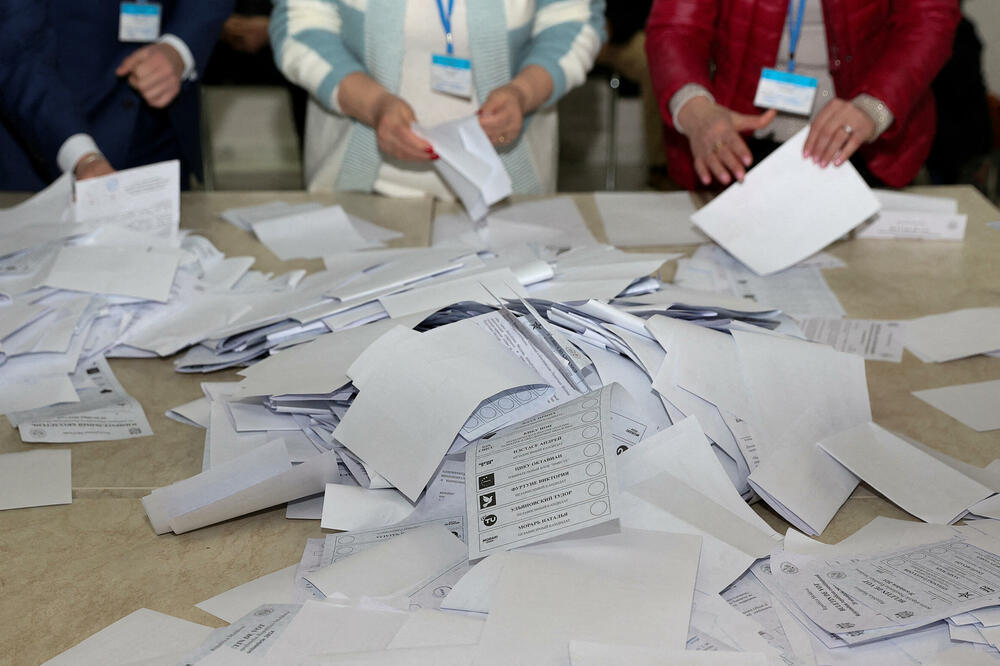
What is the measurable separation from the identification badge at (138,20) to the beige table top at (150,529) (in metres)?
0.88

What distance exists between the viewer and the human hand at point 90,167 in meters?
1.81

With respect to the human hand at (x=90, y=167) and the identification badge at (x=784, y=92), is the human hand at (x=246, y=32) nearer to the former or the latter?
the human hand at (x=90, y=167)

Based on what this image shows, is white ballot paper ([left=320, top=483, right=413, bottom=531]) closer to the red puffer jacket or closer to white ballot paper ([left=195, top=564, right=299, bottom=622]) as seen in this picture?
white ballot paper ([left=195, top=564, right=299, bottom=622])

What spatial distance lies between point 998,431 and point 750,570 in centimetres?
50

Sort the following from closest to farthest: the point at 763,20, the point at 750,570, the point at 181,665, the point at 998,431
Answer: the point at 181,665, the point at 750,570, the point at 998,431, the point at 763,20

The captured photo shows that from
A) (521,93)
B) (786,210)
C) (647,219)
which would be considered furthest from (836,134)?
(521,93)

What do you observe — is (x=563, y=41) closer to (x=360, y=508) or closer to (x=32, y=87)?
(x=32, y=87)

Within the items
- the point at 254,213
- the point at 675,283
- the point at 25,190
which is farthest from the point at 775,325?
the point at 25,190

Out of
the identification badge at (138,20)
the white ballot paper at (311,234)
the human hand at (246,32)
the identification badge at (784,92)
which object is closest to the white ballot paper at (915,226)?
the identification badge at (784,92)

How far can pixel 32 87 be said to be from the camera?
196 cm

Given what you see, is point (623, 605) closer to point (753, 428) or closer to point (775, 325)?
point (753, 428)

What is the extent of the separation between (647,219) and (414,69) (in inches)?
23.4

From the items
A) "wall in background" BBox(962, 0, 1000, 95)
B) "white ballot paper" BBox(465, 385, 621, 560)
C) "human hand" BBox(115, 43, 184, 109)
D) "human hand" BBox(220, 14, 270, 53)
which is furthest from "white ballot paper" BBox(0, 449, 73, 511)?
"wall in background" BBox(962, 0, 1000, 95)

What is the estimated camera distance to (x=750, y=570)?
0.89 meters
